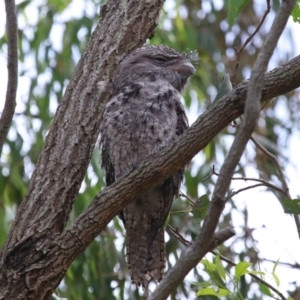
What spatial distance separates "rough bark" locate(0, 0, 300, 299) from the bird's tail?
0.74 meters

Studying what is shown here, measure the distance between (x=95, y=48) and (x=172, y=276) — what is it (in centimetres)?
166

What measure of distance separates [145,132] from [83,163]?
1.52 ft

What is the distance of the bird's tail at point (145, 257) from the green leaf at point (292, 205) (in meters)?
1.22

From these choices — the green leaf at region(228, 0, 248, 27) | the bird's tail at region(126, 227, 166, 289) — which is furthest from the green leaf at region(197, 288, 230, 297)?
the bird's tail at region(126, 227, 166, 289)

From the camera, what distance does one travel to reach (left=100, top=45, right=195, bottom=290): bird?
10.2 feet

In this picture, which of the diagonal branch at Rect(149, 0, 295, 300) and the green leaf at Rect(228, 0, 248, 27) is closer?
the diagonal branch at Rect(149, 0, 295, 300)

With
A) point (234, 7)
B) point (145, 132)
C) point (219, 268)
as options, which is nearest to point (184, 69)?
point (145, 132)

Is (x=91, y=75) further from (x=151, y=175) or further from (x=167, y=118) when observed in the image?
(x=151, y=175)

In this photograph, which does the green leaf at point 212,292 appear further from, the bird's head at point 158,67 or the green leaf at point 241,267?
the bird's head at point 158,67

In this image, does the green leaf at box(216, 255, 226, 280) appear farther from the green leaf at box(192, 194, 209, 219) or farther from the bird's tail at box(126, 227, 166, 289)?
the bird's tail at box(126, 227, 166, 289)

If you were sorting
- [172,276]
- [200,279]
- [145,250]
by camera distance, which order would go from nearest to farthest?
1. [172,276]
2. [145,250]
3. [200,279]

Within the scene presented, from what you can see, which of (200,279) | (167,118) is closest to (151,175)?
(167,118)

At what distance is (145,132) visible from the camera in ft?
10.2

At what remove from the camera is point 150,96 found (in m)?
3.18
